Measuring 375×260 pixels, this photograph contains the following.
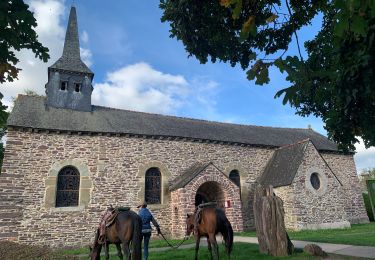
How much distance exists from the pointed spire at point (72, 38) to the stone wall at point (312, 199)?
620 inches

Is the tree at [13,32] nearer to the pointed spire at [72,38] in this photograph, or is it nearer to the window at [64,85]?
the window at [64,85]

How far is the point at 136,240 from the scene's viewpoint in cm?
774

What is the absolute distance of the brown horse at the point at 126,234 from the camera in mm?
7668

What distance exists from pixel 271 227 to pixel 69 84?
14.9 metres

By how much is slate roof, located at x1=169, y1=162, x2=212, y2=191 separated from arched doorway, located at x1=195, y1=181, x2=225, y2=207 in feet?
3.35

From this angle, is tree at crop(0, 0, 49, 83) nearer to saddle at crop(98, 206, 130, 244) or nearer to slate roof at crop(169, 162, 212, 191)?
saddle at crop(98, 206, 130, 244)

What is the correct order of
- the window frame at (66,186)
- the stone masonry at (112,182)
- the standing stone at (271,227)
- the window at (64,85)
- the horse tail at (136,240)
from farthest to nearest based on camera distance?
the window at (64,85)
the window frame at (66,186)
the stone masonry at (112,182)
the standing stone at (271,227)
the horse tail at (136,240)

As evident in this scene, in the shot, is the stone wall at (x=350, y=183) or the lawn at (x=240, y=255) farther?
the stone wall at (x=350, y=183)

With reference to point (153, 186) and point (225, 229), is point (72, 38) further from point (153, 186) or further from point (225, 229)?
point (225, 229)

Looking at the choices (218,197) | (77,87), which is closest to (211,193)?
(218,197)

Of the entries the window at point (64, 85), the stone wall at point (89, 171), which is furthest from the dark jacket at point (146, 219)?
the window at point (64, 85)

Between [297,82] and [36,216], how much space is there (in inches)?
562

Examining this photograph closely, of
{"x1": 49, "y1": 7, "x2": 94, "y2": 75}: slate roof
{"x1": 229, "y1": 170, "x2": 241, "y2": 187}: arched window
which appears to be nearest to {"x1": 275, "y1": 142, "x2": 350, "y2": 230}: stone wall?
{"x1": 229, "y1": 170, "x2": 241, "y2": 187}: arched window

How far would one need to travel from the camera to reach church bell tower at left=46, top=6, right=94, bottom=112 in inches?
718
